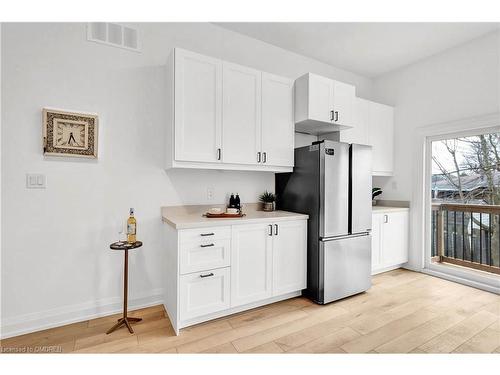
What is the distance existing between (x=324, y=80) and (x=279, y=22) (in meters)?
0.78

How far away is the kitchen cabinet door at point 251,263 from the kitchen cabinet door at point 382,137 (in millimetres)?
2207

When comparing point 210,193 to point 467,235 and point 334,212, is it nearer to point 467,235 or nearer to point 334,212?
point 334,212

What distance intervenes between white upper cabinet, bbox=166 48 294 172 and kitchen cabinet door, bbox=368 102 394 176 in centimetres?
154

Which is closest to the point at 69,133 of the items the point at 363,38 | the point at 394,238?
the point at 363,38

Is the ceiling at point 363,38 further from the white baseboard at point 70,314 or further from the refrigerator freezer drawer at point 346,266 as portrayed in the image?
the white baseboard at point 70,314

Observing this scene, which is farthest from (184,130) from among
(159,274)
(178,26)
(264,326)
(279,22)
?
(264,326)

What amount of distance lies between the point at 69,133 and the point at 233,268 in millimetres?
1788

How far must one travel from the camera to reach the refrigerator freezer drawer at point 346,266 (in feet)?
8.24

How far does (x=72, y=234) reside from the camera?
2.16 m

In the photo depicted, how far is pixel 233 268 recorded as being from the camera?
2.20m

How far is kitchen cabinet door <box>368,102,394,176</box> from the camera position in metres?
3.63

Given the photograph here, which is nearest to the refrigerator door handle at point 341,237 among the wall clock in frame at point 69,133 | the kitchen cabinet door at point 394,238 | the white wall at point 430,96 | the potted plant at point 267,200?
the potted plant at point 267,200

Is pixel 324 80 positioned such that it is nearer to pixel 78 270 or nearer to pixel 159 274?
pixel 159 274

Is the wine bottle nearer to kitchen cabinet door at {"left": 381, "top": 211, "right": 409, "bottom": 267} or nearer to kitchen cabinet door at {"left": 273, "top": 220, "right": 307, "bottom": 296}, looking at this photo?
kitchen cabinet door at {"left": 273, "top": 220, "right": 307, "bottom": 296}
